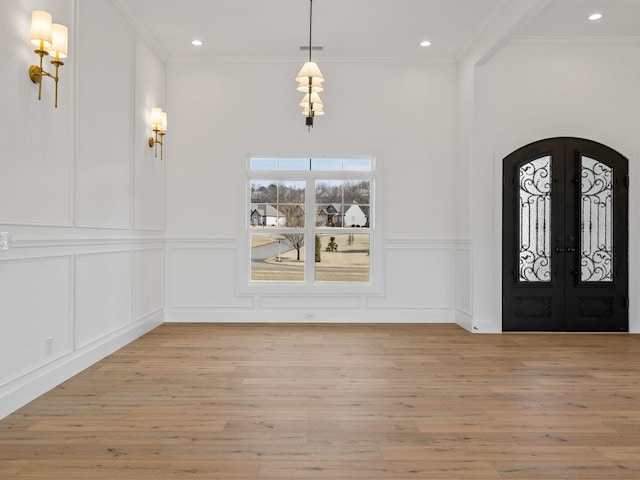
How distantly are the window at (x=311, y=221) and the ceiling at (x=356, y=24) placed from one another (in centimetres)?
140

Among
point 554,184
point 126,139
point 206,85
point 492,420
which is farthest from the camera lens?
point 206,85

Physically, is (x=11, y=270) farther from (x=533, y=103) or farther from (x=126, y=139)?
(x=533, y=103)

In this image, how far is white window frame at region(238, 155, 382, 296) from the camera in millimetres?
6184

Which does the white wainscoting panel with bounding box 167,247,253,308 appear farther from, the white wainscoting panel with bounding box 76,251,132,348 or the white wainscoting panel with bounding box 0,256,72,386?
the white wainscoting panel with bounding box 0,256,72,386

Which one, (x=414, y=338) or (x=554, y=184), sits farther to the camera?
(x=554, y=184)

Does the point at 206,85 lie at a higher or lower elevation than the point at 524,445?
higher

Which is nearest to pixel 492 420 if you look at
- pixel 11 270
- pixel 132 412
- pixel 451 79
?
pixel 132 412

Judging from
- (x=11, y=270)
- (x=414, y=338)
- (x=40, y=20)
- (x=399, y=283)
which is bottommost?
(x=414, y=338)

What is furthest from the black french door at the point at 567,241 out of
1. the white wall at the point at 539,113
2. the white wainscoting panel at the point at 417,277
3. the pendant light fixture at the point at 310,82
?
the pendant light fixture at the point at 310,82

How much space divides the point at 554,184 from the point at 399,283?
7.08 ft

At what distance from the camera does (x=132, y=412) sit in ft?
9.85

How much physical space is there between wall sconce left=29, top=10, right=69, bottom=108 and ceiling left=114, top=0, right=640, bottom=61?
1.61 m

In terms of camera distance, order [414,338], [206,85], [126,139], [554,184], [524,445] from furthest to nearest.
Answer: [206,85], [554,184], [414,338], [126,139], [524,445]

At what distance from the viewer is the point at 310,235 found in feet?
20.7
